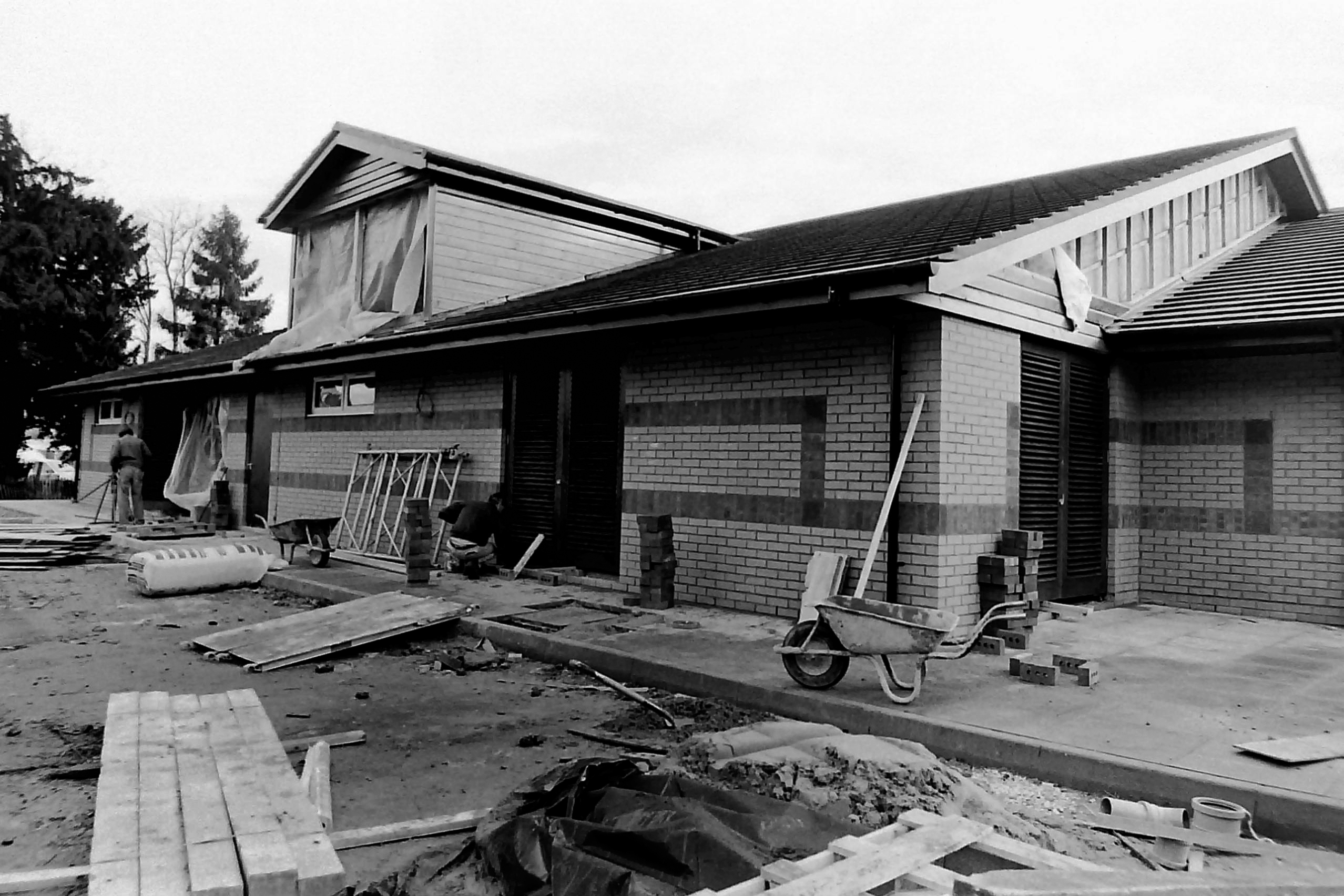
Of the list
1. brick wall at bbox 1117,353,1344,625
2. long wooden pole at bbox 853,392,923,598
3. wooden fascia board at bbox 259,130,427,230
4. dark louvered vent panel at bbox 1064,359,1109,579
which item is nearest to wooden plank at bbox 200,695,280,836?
long wooden pole at bbox 853,392,923,598

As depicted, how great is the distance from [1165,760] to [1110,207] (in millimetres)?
6243

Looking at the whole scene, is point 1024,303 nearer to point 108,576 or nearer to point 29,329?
point 108,576

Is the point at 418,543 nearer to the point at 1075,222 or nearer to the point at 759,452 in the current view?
the point at 759,452

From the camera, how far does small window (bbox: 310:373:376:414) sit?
14469 millimetres

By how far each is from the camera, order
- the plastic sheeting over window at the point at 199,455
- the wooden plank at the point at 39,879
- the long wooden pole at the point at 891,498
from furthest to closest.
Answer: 1. the plastic sheeting over window at the point at 199,455
2. the long wooden pole at the point at 891,498
3. the wooden plank at the point at 39,879

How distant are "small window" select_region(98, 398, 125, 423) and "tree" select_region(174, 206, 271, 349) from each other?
22.3m

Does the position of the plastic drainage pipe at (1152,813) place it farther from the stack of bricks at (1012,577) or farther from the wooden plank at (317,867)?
the wooden plank at (317,867)

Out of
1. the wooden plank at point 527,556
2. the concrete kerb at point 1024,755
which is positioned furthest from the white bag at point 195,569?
the concrete kerb at point 1024,755

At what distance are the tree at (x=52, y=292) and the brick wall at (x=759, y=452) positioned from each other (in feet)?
94.8

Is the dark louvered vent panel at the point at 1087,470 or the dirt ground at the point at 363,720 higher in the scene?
the dark louvered vent panel at the point at 1087,470

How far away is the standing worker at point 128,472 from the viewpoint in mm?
17375


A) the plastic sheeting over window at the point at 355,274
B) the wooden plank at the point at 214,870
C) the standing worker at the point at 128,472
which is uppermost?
the plastic sheeting over window at the point at 355,274

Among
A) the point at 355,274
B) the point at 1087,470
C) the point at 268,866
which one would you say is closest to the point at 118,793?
the point at 268,866

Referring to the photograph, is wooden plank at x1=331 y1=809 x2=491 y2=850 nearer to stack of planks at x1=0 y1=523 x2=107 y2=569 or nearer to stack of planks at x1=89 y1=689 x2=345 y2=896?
stack of planks at x1=89 y1=689 x2=345 y2=896
